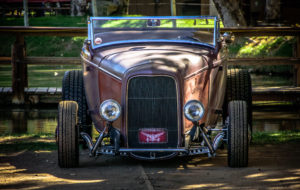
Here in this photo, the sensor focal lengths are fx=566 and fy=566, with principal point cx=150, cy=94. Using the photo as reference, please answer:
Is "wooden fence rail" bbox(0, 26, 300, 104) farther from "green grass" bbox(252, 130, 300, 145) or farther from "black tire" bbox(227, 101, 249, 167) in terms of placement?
"black tire" bbox(227, 101, 249, 167)

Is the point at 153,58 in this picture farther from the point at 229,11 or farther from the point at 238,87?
the point at 229,11

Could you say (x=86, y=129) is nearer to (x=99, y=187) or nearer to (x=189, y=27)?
(x=189, y=27)

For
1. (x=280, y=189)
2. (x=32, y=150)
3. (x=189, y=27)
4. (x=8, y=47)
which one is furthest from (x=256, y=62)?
(x=8, y=47)

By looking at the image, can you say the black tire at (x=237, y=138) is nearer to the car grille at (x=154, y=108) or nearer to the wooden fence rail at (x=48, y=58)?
the car grille at (x=154, y=108)

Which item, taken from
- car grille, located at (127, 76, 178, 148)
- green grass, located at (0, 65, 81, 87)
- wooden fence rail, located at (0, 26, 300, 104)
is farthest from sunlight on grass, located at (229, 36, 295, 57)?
car grille, located at (127, 76, 178, 148)

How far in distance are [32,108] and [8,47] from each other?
14.8 m

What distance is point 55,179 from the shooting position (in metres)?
5.36

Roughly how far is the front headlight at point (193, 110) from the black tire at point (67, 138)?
1.16m

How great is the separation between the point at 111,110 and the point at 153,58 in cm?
77

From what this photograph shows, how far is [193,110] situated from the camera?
18.5ft

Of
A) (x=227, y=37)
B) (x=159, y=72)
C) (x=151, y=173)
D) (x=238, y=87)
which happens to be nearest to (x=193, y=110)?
(x=159, y=72)

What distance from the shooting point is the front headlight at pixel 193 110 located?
18.5ft

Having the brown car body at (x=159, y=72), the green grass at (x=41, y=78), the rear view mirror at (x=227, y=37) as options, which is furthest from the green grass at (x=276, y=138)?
the green grass at (x=41, y=78)

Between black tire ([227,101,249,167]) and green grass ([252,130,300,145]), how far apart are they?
1844 mm
